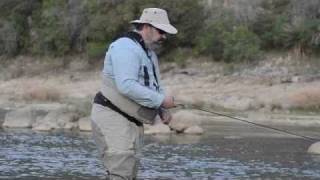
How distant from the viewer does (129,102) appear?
6.72 metres

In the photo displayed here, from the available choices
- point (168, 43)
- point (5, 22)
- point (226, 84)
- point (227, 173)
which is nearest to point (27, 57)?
point (5, 22)

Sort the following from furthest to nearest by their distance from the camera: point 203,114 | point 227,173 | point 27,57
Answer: point 27,57
point 203,114
point 227,173

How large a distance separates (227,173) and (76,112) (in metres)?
11.7

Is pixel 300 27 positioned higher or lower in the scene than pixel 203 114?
higher

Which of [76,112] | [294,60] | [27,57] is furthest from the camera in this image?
[27,57]

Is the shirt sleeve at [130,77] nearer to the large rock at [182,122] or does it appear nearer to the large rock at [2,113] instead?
the large rock at [182,122]

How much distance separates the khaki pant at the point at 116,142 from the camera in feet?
22.0

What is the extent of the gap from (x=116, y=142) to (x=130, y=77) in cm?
58

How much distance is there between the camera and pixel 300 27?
38.3 meters

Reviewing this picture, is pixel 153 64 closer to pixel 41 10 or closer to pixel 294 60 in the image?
pixel 294 60

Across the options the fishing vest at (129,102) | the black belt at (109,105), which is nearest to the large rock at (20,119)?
the black belt at (109,105)

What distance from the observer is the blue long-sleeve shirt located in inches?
257

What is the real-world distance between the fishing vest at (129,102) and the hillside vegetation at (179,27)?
1204 inches

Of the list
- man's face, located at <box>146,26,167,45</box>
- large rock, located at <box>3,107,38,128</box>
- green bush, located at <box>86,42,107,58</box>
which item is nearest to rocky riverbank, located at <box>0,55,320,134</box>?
large rock, located at <box>3,107,38,128</box>
